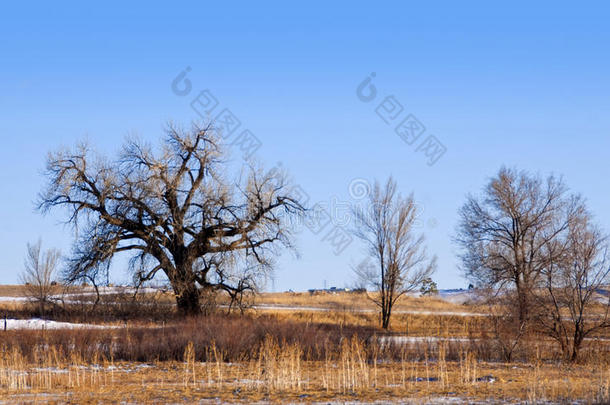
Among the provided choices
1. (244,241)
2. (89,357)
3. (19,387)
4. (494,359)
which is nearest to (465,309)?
(244,241)

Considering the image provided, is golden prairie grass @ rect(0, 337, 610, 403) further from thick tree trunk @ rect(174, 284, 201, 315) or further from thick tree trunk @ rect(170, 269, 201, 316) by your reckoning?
thick tree trunk @ rect(174, 284, 201, 315)

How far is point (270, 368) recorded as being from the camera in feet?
58.7

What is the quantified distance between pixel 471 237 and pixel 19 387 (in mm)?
31663

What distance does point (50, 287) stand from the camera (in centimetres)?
4831

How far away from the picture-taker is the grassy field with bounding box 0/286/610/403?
1638 centimetres

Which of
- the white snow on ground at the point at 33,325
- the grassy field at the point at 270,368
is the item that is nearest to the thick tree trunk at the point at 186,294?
the grassy field at the point at 270,368

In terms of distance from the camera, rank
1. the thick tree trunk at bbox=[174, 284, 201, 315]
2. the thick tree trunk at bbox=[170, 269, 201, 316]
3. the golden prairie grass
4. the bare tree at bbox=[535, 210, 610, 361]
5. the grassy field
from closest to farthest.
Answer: the golden prairie grass < the grassy field < the bare tree at bbox=[535, 210, 610, 361] < the thick tree trunk at bbox=[170, 269, 201, 316] < the thick tree trunk at bbox=[174, 284, 201, 315]

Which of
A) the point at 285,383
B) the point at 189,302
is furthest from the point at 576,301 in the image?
the point at 189,302

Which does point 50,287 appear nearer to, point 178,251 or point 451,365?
point 178,251

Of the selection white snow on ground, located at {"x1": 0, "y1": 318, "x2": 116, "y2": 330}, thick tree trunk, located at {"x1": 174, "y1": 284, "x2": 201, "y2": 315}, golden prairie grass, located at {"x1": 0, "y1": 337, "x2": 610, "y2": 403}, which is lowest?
golden prairie grass, located at {"x1": 0, "y1": 337, "x2": 610, "y2": 403}

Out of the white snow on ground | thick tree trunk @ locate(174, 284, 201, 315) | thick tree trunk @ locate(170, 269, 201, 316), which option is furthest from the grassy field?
thick tree trunk @ locate(174, 284, 201, 315)

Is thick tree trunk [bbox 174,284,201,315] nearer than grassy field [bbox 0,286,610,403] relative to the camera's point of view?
No

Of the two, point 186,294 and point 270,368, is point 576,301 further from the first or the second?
point 186,294

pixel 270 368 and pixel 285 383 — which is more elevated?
pixel 270 368
